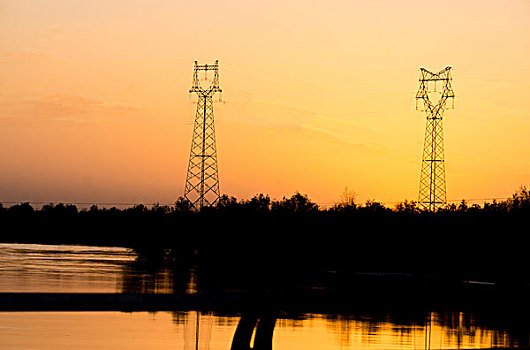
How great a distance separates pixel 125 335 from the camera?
20234 millimetres

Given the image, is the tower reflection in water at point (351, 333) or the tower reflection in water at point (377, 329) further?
the tower reflection in water at point (377, 329)

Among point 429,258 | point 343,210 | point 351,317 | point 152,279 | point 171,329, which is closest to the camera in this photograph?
point 171,329

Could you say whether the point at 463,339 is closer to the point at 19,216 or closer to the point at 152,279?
the point at 152,279

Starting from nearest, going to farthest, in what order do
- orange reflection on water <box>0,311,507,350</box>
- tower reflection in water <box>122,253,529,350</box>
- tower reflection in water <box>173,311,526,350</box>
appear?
orange reflection on water <box>0,311,507,350</box>
tower reflection in water <box>173,311,526,350</box>
tower reflection in water <box>122,253,529,350</box>

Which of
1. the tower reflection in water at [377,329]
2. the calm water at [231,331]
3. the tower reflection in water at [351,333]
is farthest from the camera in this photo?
the tower reflection in water at [377,329]

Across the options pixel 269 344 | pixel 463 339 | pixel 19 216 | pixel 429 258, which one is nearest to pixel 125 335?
pixel 463 339

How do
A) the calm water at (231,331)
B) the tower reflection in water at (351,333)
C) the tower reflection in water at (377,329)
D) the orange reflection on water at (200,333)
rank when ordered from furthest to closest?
1. the tower reflection in water at (377,329)
2. the tower reflection in water at (351,333)
3. the calm water at (231,331)
4. the orange reflection on water at (200,333)

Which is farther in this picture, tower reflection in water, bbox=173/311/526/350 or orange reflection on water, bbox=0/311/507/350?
tower reflection in water, bbox=173/311/526/350

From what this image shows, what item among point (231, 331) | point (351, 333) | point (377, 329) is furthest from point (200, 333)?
point (377, 329)

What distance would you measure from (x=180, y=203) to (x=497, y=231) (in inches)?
3807

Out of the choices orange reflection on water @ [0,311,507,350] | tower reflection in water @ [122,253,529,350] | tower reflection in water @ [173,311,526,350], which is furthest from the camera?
tower reflection in water @ [122,253,529,350]

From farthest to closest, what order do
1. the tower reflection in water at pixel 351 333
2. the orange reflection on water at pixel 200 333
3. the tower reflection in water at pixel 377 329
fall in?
the tower reflection in water at pixel 377 329 < the tower reflection in water at pixel 351 333 < the orange reflection on water at pixel 200 333

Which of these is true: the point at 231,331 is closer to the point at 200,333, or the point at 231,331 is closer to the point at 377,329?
the point at 200,333

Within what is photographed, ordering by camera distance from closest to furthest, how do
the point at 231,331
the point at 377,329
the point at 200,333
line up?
1. the point at 200,333
2. the point at 231,331
3. the point at 377,329
